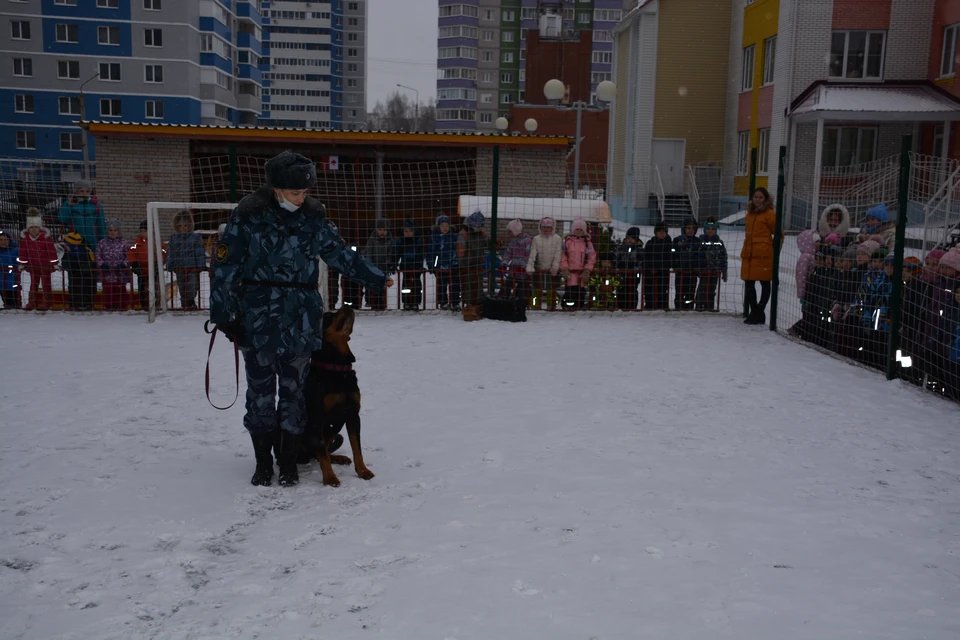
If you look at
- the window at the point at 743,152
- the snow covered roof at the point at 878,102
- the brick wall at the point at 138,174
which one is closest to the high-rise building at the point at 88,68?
the window at the point at 743,152

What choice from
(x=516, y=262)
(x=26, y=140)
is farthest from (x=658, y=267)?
(x=26, y=140)

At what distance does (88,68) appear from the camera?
177ft

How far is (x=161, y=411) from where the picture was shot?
620 cm

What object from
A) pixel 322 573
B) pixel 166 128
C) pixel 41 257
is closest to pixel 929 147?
pixel 166 128

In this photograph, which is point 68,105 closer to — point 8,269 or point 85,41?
point 85,41

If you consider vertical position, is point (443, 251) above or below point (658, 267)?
above

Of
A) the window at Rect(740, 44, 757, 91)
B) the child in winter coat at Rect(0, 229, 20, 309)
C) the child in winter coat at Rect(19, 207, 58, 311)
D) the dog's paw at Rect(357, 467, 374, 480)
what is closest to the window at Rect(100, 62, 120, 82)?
the window at Rect(740, 44, 757, 91)

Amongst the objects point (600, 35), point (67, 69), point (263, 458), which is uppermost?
point (600, 35)

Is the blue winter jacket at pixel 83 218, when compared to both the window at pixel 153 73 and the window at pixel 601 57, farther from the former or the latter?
the window at pixel 601 57

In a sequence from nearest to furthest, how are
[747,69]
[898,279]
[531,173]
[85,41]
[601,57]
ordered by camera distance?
[898,279]
[531,173]
[747,69]
[85,41]
[601,57]

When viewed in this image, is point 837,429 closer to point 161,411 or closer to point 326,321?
point 326,321

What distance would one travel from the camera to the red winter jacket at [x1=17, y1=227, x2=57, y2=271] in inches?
413

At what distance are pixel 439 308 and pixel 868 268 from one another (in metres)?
5.40

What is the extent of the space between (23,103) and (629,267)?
53.6m
